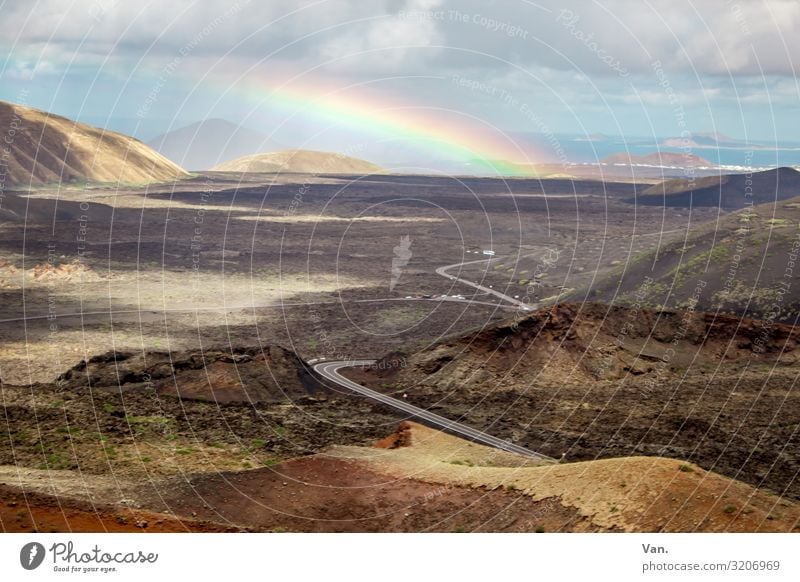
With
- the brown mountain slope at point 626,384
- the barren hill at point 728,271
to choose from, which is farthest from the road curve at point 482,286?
the brown mountain slope at point 626,384

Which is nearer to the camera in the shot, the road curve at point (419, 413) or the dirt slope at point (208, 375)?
the road curve at point (419, 413)

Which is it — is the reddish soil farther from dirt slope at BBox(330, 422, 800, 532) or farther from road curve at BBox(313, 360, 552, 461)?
road curve at BBox(313, 360, 552, 461)

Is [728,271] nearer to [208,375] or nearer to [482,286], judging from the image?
[482,286]

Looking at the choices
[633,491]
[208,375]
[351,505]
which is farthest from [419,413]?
[633,491]

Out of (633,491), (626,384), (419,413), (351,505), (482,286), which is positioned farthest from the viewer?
(482,286)

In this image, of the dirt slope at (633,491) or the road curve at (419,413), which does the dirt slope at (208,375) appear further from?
the dirt slope at (633,491)

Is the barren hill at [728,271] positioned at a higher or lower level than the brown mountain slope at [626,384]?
higher

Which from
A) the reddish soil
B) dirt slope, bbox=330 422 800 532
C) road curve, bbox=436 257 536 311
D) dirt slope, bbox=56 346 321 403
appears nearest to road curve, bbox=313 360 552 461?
dirt slope, bbox=56 346 321 403

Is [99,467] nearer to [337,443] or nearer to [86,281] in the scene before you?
[337,443]
